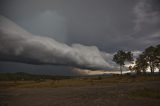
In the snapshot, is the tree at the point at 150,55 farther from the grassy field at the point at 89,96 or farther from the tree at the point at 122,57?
the grassy field at the point at 89,96

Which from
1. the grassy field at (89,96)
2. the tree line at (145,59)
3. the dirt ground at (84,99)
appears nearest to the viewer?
the dirt ground at (84,99)

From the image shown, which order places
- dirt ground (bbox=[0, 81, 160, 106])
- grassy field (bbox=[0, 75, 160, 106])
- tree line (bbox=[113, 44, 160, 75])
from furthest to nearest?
tree line (bbox=[113, 44, 160, 75]), grassy field (bbox=[0, 75, 160, 106]), dirt ground (bbox=[0, 81, 160, 106])

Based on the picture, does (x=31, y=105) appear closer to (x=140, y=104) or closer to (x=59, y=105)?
(x=59, y=105)

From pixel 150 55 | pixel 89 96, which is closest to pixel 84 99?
pixel 89 96

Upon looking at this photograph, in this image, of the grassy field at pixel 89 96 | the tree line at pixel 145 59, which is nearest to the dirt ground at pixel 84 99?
the grassy field at pixel 89 96

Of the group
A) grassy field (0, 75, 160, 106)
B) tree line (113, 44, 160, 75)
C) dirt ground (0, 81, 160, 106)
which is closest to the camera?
dirt ground (0, 81, 160, 106)

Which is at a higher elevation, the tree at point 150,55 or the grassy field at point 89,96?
the tree at point 150,55

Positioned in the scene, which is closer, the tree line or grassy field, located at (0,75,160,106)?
grassy field, located at (0,75,160,106)

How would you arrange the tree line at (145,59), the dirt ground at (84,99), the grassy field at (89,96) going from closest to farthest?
the dirt ground at (84,99)
the grassy field at (89,96)
the tree line at (145,59)

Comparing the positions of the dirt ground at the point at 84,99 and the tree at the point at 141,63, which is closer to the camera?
the dirt ground at the point at 84,99

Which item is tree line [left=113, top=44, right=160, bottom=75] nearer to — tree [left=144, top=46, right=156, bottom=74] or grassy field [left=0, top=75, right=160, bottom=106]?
tree [left=144, top=46, right=156, bottom=74]

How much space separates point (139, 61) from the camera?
4158 inches

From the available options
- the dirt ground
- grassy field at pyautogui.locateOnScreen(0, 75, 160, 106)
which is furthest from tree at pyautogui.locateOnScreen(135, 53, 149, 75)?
the dirt ground

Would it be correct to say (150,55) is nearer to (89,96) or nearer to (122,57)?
(122,57)
